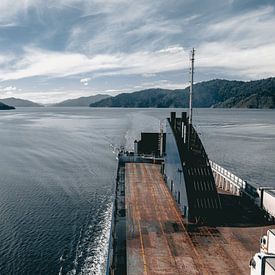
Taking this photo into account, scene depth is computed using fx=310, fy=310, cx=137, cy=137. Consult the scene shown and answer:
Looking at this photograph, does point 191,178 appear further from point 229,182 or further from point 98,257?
point 98,257

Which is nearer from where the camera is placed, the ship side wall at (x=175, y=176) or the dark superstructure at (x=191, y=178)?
the dark superstructure at (x=191, y=178)

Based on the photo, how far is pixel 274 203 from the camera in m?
26.9

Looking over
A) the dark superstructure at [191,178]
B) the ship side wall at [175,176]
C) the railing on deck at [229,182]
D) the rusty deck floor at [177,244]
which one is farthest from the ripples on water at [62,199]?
the railing on deck at [229,182]

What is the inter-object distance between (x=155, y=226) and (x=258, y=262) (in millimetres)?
11480

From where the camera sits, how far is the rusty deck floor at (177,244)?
62.5 ft

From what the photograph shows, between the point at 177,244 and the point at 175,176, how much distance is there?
1012 cm

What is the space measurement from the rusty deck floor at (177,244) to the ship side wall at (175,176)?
1.00m

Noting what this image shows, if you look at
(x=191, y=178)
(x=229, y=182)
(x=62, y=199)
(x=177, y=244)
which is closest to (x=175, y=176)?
(x=191, y=178)

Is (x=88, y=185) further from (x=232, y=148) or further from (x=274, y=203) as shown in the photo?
(x=232, y=148)

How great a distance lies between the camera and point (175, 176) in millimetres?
31422

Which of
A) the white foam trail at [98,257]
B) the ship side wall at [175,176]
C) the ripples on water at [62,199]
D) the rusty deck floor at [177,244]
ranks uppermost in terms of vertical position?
the ship side wall at [175,176]

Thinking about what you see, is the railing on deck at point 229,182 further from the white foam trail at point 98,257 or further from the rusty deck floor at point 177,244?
the white foam trail at point 98,257

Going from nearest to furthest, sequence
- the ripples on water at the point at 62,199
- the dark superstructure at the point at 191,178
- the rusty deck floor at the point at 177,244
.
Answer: the rusty deck floor at the point at 177,244 → the dark superstructure at the point at 191,178 → the ripples on water at the point at 62,199

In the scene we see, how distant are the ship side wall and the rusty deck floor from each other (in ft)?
3.29
